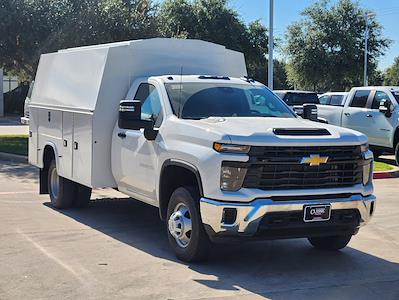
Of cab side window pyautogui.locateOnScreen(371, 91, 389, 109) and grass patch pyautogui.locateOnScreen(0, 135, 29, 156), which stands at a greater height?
cab side window pyautogui.locateOnScreen(371, 91, 389, 109)

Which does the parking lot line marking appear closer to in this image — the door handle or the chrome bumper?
the chrome bumper

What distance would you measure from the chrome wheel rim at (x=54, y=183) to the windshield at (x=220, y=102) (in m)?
3.05

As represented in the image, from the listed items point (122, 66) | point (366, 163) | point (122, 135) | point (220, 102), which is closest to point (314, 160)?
point (366, 163)

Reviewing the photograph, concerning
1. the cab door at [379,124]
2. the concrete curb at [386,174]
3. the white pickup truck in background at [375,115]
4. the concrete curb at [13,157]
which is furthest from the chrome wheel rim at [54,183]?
the cab door at [379,124]

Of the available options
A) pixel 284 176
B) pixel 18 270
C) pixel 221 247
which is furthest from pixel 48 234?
pixel 284 176

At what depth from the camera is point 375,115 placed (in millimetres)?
16109

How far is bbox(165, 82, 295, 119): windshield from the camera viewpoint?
7.17 metres

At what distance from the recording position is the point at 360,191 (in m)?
6.43

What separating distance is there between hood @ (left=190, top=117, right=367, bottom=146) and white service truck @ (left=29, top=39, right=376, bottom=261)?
0.04 ft

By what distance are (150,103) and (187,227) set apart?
1.82 meters

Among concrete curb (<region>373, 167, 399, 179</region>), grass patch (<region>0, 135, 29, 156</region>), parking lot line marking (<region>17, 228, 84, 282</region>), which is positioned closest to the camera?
parking lot line marking (<region>17, 228, 84, 282</region>)

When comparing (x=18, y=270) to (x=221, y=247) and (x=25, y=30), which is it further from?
(x=25, y=30)

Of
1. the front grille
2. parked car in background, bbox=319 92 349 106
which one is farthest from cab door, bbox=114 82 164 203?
parked car in background, bbox=319 92 349 106

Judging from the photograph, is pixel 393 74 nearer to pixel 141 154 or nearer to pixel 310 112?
pixel 310 112
